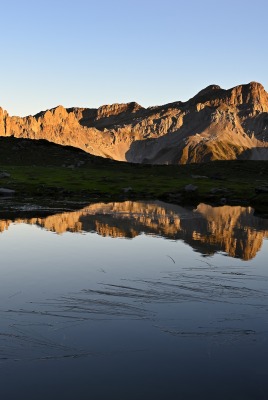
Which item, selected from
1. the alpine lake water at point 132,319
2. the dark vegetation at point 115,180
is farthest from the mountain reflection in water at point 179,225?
the dark vegetation at point 115,180

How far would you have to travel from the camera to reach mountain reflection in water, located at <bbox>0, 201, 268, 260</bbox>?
42219 millimetres

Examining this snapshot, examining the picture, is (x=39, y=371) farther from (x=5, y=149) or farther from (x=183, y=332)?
(x=5, y=149)

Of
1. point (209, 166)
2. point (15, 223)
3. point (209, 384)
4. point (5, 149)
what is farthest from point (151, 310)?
point (5, 149)

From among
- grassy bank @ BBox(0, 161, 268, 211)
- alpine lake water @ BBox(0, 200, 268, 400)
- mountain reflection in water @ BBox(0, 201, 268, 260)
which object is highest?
grassy bank @ BBox(0, 161, 268, 211)

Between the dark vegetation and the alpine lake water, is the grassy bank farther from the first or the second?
the alpine lake water

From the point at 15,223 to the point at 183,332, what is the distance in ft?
123

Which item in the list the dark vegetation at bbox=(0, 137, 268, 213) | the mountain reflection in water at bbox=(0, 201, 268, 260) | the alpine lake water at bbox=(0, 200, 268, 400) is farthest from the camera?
the dark vegetation at bbox=(0, 137, 268, 213)

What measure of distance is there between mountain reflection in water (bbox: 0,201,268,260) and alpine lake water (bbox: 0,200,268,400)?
25.0 inches

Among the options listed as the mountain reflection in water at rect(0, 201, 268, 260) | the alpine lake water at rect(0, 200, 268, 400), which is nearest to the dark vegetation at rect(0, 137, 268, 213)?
the mountain reflection in water at rect(0, 201, 268, 260)

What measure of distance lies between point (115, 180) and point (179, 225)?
220ft

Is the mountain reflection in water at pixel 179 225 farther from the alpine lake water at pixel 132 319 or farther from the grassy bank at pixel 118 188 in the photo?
the grassy bank at pixel 118 188

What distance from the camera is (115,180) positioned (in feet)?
396

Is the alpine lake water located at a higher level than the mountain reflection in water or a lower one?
lower

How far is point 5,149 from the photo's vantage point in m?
172
